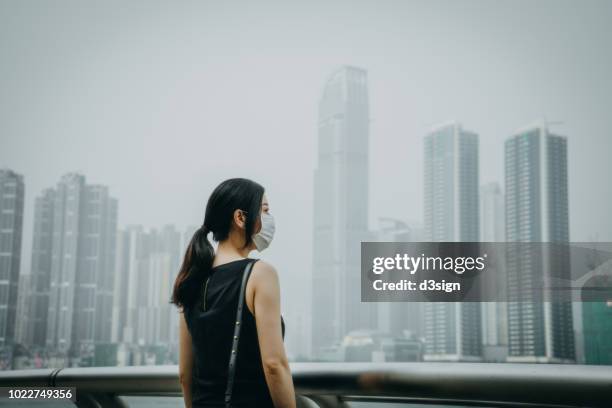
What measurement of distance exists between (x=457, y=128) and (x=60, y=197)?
77.7 ft

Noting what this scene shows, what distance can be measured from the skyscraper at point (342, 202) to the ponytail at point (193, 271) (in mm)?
40224

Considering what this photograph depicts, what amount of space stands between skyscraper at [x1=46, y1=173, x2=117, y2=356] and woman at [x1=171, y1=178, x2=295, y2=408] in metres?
36.1

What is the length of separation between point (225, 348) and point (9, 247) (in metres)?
34.7

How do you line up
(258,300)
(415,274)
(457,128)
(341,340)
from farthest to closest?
(457,128) < (341,340) < (415,274) < (258,300)

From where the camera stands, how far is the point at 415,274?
406 cm

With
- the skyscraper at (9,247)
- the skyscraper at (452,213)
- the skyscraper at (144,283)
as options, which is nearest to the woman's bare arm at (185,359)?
the skyscraper at (9,247)

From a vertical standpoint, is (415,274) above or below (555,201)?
below

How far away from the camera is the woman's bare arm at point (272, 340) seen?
1138 millimetres

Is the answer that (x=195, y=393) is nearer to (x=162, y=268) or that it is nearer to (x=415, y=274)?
(x=415, y=274)

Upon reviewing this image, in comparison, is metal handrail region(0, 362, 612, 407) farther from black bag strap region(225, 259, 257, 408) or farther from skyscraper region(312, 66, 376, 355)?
skyscraper region(312, 66, 376, 355)

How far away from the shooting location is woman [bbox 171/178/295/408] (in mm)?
1149

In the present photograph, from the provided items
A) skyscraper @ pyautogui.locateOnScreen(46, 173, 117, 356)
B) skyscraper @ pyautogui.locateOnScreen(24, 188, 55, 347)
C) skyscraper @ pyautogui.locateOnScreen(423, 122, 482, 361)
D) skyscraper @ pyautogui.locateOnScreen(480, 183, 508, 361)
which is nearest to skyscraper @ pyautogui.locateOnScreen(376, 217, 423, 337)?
skyscraper @ pyautogui.locateOnScreen(423, 122, 482, 361)

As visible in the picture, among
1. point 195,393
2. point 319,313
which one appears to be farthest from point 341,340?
point 195,393

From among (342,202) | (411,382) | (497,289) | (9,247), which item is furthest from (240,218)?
(342,202)
